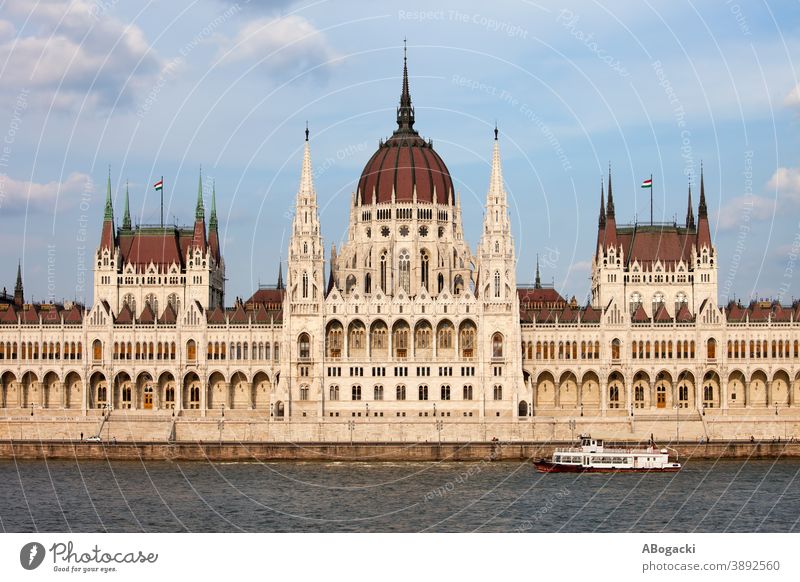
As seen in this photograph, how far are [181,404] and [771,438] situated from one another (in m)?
56.1

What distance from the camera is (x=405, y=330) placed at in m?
146

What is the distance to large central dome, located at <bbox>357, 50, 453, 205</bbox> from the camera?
158 meters

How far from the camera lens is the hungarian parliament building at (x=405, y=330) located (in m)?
145

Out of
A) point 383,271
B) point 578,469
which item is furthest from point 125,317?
point 578,469

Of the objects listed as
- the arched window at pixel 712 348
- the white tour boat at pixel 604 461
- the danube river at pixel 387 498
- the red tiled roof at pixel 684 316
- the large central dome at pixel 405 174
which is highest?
the large central dome at pixel 405 174

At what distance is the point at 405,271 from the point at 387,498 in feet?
183

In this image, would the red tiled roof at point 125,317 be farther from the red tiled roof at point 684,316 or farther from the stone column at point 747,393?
the stone column at point 747,393

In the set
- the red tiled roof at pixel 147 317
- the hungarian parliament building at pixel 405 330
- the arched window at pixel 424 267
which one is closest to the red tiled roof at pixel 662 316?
the hungarian parliament building at pixel 405 330

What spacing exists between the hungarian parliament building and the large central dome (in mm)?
200

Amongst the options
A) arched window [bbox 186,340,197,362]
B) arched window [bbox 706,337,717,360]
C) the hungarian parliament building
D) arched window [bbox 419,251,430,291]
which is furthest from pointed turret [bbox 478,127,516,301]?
arched window [bbox 186,340,197,362]

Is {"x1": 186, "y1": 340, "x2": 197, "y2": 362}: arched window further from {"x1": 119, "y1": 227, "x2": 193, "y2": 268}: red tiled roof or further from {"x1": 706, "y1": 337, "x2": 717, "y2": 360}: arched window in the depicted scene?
{"x1": 706, "y1": 337, "x2": 717, "y2": 360}: arched window

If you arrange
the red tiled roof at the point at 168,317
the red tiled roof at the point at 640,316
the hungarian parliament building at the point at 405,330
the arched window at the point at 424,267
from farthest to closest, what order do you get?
the arched window at the point at 424,267 → the red tiled roof at the point at 168,317 → the red tiled roof at the point at 640,316 → the hungarian parliament building at the point at 405,330

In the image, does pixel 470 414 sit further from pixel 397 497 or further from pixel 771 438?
pixel 397 497

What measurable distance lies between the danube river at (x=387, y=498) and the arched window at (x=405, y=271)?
31.0 metres
